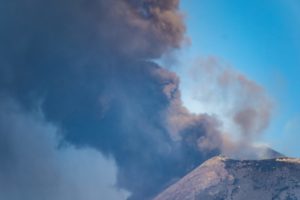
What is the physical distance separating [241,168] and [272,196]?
16.5 m

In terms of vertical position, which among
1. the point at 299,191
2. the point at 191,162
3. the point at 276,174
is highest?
the point at 191,162

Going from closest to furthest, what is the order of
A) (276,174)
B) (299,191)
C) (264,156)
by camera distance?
(299,191), (276,174), (264,156)

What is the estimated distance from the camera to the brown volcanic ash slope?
12907 centimetres

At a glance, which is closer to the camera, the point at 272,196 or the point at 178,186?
the point at 272,196

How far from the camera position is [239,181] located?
13675 centimetres

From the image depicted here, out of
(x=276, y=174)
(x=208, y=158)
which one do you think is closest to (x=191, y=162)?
(x=208, y=158)

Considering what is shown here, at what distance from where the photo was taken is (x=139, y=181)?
5359 inches

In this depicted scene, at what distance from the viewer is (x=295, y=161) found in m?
138

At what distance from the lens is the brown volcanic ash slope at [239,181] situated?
129075mm

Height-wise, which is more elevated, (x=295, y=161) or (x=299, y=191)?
(x=295, y=161)

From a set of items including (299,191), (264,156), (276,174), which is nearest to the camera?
(299,191)

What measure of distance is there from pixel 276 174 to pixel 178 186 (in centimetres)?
3130

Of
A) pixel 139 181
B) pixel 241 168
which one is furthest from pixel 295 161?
pixel 139 181

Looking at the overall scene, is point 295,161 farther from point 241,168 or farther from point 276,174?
point 241,168
